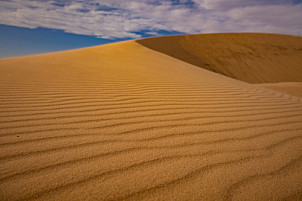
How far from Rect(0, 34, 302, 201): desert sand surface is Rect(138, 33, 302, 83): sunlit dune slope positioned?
10.4 meters

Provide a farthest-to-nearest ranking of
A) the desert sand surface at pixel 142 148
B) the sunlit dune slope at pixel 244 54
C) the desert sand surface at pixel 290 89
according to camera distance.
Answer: the sunlit dune slope at pixel 244 54, the desert sand surface at pixel 290 89, the desert sand surface at pixel 142 148

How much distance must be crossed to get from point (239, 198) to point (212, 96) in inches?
84.2

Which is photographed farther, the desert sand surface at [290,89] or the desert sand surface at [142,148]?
the desert sand surface at [290,89]

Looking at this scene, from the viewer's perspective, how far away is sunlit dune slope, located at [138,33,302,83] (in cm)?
1193

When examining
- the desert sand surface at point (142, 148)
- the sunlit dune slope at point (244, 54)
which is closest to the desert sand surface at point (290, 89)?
the sunlit dune slope at point (244, 54)

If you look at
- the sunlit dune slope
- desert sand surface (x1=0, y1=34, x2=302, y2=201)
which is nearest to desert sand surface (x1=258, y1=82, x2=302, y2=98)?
the sunlit dune slope

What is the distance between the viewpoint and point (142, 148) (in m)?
1.35

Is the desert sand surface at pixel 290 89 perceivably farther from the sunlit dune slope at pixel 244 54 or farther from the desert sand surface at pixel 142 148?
A: the desert sand surface at pixel 142 148

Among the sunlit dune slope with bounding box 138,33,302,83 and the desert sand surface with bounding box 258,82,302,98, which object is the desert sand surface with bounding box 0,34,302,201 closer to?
the desert sand surface with bounding box 258,82,302,98

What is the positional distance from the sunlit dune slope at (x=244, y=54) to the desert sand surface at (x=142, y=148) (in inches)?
411

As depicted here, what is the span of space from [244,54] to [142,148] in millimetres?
16334

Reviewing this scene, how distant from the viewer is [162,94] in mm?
2799

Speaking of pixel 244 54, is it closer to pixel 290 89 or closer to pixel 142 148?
pixel 290 89

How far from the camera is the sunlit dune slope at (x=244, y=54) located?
11930mm
